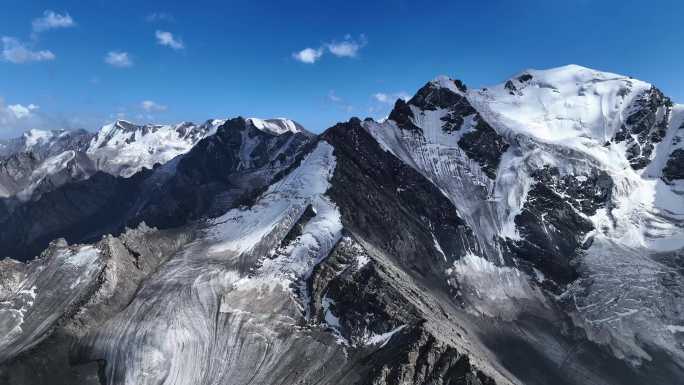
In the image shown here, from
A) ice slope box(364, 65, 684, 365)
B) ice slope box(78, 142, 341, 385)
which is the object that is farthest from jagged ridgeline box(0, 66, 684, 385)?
ice slope box(364, 65, 684, 365)

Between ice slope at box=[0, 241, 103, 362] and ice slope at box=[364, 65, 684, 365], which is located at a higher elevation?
ice slope at box=[364, 65, 684, 365]

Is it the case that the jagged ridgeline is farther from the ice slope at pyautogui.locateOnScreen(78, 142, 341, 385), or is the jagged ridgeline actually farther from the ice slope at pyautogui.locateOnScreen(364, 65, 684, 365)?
the ice slope at pyautogui.locateOnScreen(364, 65, 684, 365)

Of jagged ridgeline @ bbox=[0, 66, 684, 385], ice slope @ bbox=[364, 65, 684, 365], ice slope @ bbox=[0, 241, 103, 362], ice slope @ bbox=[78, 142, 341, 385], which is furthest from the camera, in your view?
ice slope @ bbox=[364, 65, 684, 365]

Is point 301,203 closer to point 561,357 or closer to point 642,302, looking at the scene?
point 561,357

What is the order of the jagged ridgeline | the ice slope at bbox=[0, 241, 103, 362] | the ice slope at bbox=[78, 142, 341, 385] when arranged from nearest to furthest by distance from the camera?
1. the ice slope at bbox=[78, 142, 341, 385]
2. the jagged ridgeline
3. the ice slope at bbox=[0, 241, 103, 362]

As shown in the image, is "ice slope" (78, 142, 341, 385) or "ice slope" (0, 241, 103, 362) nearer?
"ice slope" (78, 142, 341, 385)

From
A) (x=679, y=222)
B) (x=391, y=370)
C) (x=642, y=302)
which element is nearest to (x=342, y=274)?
(x=391, y=370)

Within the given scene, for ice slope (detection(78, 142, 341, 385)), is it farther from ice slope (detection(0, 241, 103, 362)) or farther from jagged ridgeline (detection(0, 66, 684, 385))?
ice slope (detection(0, 241, 103, 362))

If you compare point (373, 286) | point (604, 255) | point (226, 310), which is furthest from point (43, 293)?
→ point (604, 255)

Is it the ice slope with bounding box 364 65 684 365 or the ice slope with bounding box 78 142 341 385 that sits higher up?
the ice slope with bounding box 364 65 684 365
